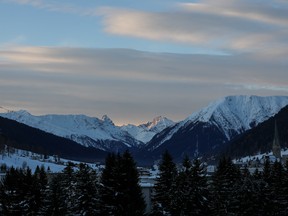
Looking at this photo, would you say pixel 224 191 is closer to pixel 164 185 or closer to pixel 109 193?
pixel 164 185

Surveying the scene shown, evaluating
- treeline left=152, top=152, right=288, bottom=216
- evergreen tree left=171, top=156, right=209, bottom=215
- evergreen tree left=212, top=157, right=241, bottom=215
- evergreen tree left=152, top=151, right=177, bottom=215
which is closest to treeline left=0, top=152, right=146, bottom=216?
evergreen tree left=152, top=151, right=177, bottom=215

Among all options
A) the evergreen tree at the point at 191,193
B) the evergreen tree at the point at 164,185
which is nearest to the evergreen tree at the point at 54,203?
the evergreen tree at the point at 164,185

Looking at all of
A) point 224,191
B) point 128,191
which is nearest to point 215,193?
point 224,191

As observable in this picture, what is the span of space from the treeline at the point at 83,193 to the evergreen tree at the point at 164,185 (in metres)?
7.09

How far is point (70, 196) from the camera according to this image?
83.5 meters

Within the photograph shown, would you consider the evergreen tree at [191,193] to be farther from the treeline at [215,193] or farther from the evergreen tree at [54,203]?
the evergreen tree at [54,203]

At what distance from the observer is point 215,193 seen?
77.1 m

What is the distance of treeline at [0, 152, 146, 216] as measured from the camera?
6350 centimetres

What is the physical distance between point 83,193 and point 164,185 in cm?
1021

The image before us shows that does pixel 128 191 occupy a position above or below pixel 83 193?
above

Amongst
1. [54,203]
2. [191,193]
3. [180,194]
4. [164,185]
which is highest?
[164,185]

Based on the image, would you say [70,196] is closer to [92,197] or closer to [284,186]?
[92,197]

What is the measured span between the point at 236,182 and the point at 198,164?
5.58m

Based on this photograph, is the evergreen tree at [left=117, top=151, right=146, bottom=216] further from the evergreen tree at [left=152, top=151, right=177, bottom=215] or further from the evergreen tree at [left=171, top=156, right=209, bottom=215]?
the evergreen tree at [left=152, top=151, right=177, bottom=215]
